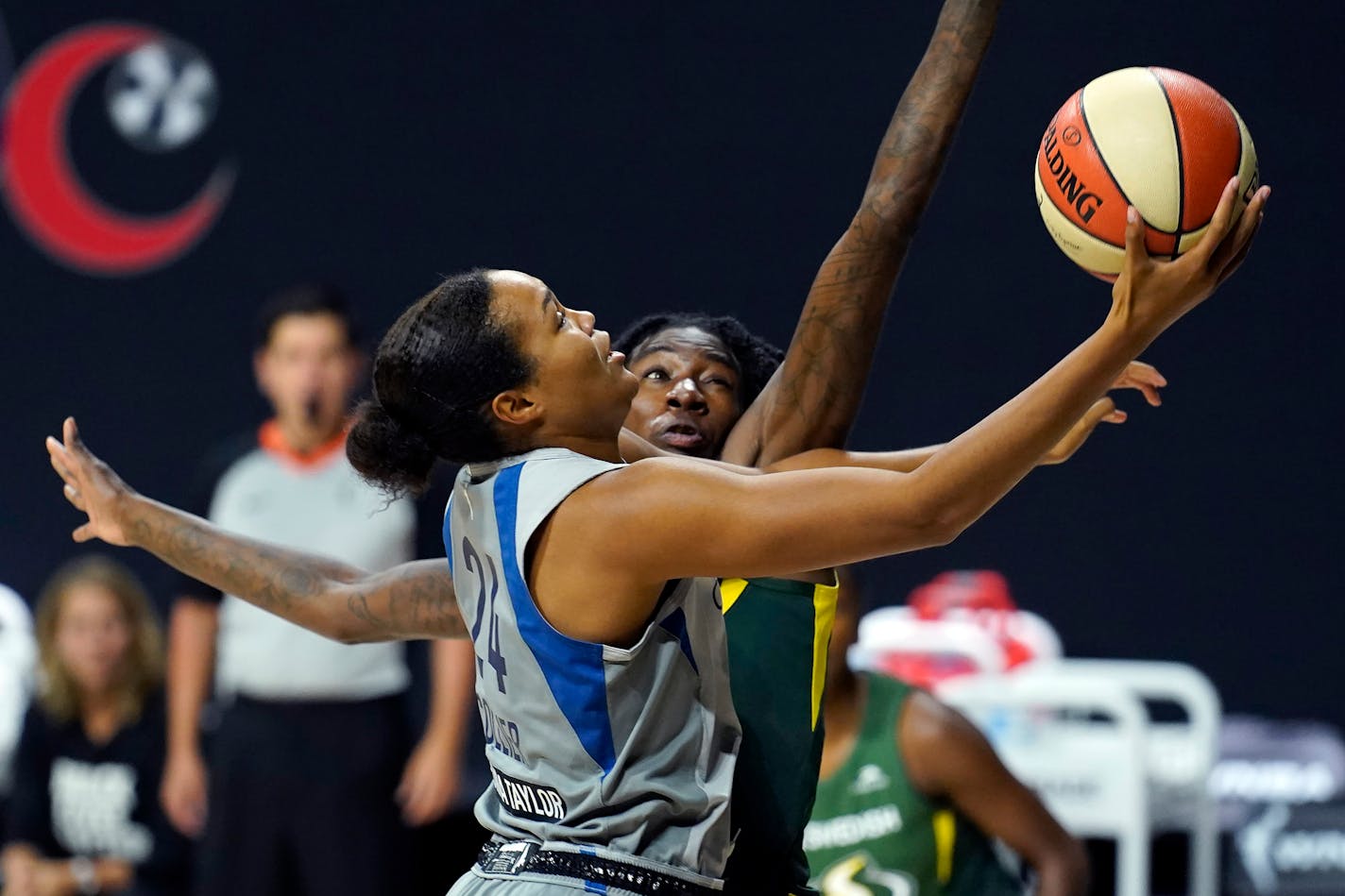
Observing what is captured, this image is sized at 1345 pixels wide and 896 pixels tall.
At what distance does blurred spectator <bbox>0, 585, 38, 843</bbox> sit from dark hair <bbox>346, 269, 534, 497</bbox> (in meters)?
2.99

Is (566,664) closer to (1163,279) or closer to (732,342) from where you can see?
(1163,279)

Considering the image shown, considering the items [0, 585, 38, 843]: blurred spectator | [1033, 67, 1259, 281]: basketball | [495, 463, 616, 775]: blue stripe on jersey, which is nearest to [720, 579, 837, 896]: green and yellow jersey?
[495, 463, 616, 775]: blue stripe on jersey

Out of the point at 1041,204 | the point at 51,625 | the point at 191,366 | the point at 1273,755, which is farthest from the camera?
the point at 191,366

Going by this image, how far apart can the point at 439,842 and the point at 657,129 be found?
10.1 feet

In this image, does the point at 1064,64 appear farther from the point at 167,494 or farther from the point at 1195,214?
the point at 1195,214

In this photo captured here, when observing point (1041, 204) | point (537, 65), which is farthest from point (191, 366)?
point (1041, 204)

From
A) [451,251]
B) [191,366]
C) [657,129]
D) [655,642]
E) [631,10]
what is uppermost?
[631,10]

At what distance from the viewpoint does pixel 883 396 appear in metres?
6.80

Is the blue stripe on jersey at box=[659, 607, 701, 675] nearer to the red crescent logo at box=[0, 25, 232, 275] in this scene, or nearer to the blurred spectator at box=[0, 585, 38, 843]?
the blurred spectator at box=[0, 585, 38, 843]

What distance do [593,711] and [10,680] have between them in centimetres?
381

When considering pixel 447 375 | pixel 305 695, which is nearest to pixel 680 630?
pixel 447 375

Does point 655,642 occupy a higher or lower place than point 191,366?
lower

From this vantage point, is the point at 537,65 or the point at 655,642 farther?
the point at 537,65

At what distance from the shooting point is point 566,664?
2027mm
